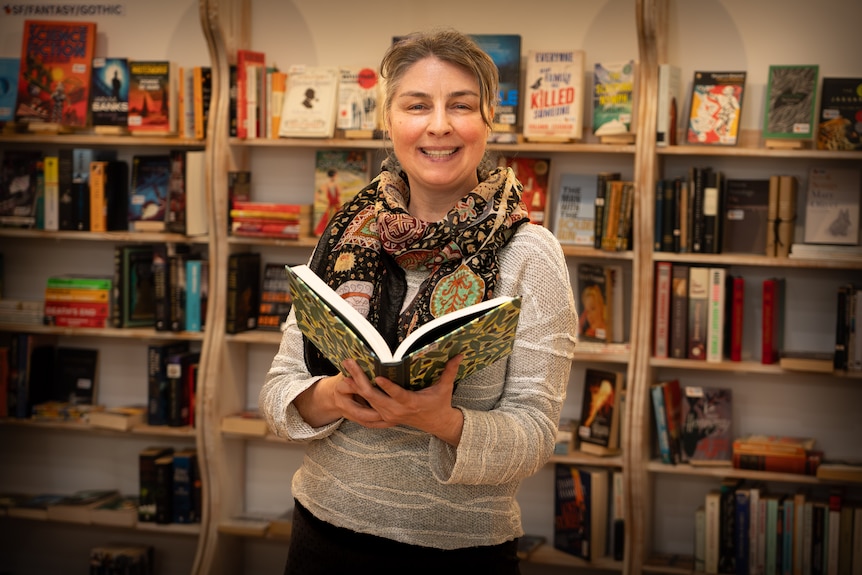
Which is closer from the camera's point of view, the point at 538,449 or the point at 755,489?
the point at 538,449

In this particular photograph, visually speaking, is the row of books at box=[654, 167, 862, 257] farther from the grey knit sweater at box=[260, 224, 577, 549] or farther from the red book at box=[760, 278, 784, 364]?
the grey knit sweater at box=[260, 224, 577, 549]

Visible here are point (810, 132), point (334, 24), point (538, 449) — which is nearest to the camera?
point (538, 449)

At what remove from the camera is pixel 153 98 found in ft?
12.5

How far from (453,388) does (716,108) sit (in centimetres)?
226

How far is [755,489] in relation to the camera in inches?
133

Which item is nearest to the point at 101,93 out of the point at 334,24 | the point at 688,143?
the point at 334,24

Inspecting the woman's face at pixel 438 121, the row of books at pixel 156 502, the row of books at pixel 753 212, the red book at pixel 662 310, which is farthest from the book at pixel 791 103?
the row of books at pixel 156 502

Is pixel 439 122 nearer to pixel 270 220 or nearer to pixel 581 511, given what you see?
pixel 270 220

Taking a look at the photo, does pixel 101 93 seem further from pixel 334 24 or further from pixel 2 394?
pixel 2 394

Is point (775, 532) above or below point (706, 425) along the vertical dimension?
below

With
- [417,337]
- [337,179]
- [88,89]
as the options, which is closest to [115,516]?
[337,179]

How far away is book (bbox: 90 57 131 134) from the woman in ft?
8.30

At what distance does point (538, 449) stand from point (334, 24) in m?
2.73

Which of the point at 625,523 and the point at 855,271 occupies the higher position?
the point at 855,271
